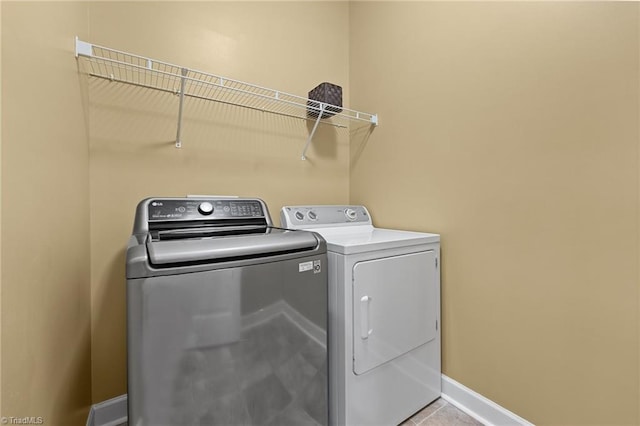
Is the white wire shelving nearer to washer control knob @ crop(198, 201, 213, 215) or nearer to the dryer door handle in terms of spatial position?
washer control knob @ crop(198, 201, 213, 215)

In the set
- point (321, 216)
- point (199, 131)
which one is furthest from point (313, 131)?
point (199, 131)

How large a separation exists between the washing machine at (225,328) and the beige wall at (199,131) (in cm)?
37

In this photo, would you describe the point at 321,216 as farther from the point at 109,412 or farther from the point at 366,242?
the point at 109,412

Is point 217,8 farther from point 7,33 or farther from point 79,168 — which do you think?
point 7,33

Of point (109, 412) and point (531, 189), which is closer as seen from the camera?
point (531, 189)

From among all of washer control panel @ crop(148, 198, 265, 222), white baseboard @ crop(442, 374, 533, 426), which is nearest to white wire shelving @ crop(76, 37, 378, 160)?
washer control panel @ crop(148, 198, 265, 222)

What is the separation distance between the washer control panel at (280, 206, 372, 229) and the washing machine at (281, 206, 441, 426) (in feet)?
0.04

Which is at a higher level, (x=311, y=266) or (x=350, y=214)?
(x=350, y=214)

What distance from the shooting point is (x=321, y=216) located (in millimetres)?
1765

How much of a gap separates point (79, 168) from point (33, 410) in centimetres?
88

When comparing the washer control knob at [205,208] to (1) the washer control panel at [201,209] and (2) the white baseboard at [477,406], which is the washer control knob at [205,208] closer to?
(1) the washer control panel at [201,209]

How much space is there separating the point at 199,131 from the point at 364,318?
1373 millimetres

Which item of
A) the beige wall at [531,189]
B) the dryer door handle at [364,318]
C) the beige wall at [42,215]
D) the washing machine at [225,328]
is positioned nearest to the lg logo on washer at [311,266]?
the washing machine at [225,328]

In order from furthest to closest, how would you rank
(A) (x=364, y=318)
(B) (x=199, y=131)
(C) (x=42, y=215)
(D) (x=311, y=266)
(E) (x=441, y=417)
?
(B) (x=199, y=131)
(E) (x=441, y=417)
(A) (x=364, y=318)
(D) (x=311, y=266)
(C) (x=42, y=215)
